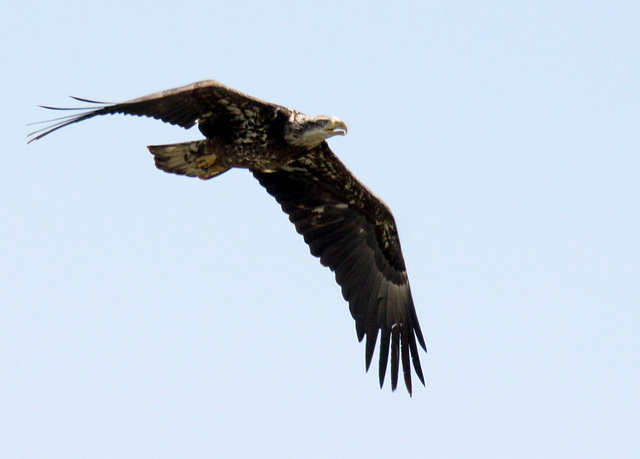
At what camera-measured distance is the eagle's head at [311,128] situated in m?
11.6

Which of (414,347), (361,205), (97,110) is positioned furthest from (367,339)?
(97,110)

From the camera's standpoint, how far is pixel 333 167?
1309 centimetres

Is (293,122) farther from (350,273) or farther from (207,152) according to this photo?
(350,273)

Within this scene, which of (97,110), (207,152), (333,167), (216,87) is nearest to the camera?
(97,110)

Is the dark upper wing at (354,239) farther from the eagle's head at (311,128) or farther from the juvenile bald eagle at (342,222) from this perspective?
the eagle's head at (311,128)

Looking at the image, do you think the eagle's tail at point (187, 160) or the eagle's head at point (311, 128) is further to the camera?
the eagle's tail at point (187, 160)

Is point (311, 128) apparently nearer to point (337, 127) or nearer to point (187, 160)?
point (337, 127)

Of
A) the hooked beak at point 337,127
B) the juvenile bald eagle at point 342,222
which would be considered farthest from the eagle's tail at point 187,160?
the hooked beak at point 337,127

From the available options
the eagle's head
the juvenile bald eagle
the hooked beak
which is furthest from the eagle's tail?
the hooked beak

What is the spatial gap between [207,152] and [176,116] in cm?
69

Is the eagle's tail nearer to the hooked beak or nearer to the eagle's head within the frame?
the eagle's head

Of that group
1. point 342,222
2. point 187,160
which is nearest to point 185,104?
point 187,160

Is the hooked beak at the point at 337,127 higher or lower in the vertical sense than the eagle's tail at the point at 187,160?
lower

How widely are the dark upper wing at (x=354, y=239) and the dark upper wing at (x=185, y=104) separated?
179cm
